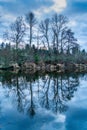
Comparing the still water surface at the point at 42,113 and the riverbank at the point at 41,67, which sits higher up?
the riverbank at the point at 41,67

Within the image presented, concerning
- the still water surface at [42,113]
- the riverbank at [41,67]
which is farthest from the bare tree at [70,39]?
the still water surface at [42,113]

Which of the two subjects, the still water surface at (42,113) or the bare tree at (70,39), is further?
the bare tree at (70,39)

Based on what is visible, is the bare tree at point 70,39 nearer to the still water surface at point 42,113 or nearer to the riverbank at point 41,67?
the riverbank at point 41,67

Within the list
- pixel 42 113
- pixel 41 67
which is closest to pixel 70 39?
pixel 41 67

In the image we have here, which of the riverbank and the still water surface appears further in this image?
the riverbank

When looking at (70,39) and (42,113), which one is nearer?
(42,113)

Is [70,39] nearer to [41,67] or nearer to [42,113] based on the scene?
[41,67]

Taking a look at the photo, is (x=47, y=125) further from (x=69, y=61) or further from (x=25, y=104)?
(x=69, y=61)

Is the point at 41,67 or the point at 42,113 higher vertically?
the point at 41,67

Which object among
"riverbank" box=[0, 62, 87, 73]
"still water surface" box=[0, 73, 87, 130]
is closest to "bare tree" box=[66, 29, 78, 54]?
"riverbank" box=[0, 62, 87, 73]

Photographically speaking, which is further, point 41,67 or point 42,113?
point 41,67

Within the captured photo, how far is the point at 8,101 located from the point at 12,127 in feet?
15.2

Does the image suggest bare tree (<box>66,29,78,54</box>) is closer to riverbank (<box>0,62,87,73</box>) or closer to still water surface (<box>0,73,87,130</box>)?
riverbank (<box>0,62,87,73</box>)

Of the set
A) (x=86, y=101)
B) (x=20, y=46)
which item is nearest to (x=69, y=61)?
(x=20, y=46)
